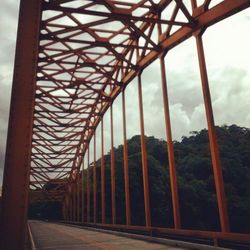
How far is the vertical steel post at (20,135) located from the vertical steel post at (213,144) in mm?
4249

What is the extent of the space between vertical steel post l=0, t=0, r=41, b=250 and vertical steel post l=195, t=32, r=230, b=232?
13.9 ft

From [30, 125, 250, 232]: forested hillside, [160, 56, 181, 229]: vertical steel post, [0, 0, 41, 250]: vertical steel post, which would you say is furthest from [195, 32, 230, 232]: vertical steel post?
[30, 125, 250, 232]: forested hillside

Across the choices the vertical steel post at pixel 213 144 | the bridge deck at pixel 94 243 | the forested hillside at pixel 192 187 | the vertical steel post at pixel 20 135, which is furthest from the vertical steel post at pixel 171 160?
the forested hillside at pixel 192 187

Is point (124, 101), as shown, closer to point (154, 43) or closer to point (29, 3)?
point (154, 43)

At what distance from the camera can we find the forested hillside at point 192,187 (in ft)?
117

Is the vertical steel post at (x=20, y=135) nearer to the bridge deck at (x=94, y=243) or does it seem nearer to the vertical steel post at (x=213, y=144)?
the vertical steel post at (x=213, y=144)

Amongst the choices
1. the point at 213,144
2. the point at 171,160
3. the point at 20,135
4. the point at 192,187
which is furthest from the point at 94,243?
the point at 192,187

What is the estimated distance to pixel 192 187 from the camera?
39.6 m

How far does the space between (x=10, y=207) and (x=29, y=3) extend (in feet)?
9.43

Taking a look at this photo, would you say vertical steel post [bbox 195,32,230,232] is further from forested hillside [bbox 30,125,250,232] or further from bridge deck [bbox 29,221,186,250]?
forested hillside [bbox 30,125,250,232]

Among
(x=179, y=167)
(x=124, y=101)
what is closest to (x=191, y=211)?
(x=179, y=167)

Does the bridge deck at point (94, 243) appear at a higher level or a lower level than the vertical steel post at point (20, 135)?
lower

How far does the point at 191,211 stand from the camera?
3734 cm

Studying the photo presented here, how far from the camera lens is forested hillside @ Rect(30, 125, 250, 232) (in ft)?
117
